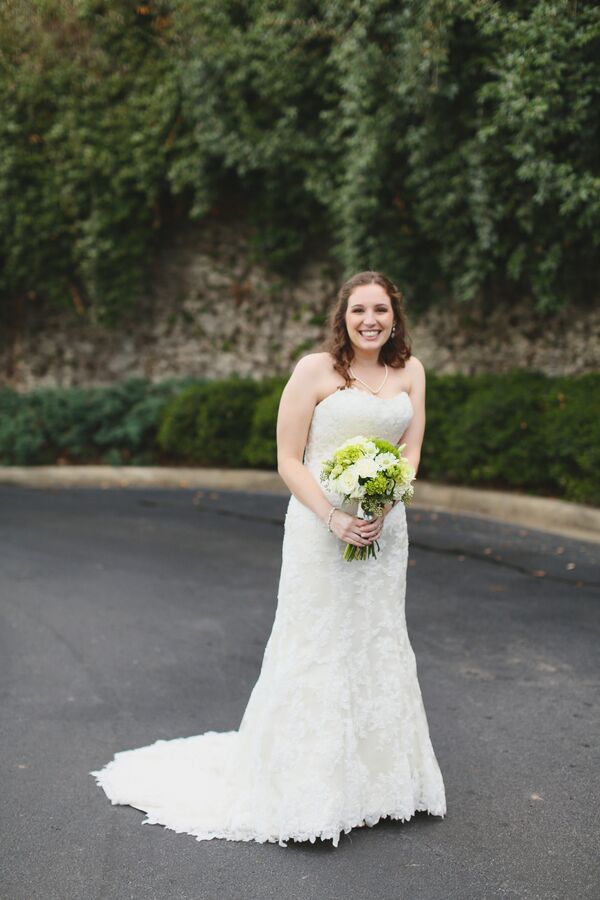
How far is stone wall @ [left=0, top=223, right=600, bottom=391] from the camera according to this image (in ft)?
46.5

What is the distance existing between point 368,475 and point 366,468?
0.09 feet

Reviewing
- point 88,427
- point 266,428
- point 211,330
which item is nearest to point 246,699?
point 266,428

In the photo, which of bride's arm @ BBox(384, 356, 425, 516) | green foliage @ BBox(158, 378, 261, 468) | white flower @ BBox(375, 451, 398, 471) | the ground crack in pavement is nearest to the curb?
green foliage @ BBox(158, 378, 261, 468)

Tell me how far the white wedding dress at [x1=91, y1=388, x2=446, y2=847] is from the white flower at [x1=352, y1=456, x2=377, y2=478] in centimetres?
29

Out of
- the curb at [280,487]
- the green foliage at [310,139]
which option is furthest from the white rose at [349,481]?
the green foliage at [310,139]

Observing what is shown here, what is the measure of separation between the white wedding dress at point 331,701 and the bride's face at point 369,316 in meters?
0.21

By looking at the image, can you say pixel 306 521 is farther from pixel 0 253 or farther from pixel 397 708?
pixel 0 253

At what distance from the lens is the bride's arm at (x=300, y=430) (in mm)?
3777

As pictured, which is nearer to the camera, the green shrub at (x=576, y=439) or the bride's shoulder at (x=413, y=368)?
the bride's shoulder at (x=413, y=368)

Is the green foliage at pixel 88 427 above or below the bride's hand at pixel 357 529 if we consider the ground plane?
below

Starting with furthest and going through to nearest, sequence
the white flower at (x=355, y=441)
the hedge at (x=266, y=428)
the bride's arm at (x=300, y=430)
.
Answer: the hedge at (x=266, y=428)
the bride's arm at (x=300, y=430)
the white flower at (x=355, y=441)

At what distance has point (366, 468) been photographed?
11.6 feet

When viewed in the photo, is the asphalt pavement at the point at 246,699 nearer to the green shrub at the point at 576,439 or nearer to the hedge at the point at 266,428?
the green shrub at the point at 576,439

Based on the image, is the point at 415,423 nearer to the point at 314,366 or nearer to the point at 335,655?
the point at 314,366
